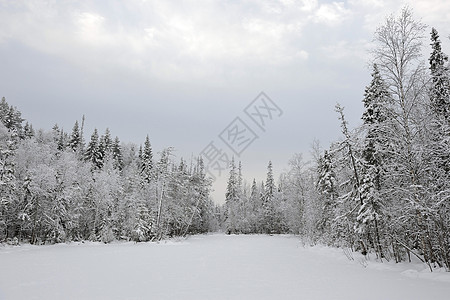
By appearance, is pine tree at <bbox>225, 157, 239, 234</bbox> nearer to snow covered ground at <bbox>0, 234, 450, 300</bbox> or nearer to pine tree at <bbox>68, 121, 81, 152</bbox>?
pine tree at <bbox>68, 121, 81, 152</bbox>

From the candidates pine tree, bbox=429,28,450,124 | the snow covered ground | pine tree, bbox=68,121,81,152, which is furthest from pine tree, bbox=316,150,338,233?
pine tree, bbox=68,121,81,152

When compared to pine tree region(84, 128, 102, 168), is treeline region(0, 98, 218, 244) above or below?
below

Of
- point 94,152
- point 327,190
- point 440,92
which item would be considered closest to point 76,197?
point 94,152

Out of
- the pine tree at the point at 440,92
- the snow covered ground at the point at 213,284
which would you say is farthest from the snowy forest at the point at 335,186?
the snow covered ground at the point at 213,284

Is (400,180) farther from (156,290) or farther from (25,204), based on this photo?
(25,204)

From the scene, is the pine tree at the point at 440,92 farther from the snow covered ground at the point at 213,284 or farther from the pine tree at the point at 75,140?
the pine tree at the point at 75,140

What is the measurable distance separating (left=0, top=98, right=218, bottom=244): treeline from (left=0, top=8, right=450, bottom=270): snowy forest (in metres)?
0.14

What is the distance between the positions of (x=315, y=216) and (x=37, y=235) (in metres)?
30.3

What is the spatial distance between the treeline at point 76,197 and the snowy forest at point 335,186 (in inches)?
5.4

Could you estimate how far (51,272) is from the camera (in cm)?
1209

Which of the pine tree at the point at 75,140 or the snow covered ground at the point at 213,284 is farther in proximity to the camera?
the pine tree at the point at 75,140

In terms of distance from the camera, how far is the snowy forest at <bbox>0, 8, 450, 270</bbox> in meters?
12.0

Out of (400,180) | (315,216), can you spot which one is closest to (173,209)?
(315,216)

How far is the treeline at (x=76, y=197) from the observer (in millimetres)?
27734
